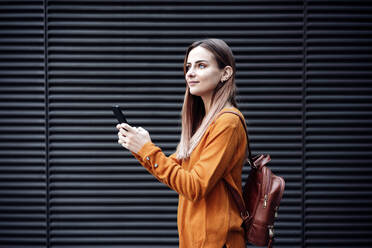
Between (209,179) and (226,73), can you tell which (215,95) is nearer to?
(226,73)

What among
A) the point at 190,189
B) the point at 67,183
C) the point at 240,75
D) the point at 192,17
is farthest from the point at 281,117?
the point at 67,183

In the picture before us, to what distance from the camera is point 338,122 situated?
3.31 metres

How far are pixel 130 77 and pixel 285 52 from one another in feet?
6.39

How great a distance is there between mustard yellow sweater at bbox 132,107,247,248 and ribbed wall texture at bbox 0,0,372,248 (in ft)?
5.53

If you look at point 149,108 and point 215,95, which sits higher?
point 215,95

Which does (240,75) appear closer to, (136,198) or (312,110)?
(312,110)

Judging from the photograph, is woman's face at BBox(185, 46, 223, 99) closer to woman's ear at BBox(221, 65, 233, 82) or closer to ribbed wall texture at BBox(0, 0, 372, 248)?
woman's ear at BBox(221, 65, 233, 82)

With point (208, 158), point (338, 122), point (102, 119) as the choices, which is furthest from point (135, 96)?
point (338, 122)

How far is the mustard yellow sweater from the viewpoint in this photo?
4.93ft

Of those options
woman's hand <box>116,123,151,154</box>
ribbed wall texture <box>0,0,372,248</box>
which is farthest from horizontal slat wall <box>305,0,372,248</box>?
woman's hand <box>116,123,151,154</box>

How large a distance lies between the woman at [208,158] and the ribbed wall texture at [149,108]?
1622 millimetres

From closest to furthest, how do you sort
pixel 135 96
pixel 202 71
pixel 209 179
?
1. pixel 209 179
2. pixel 202 71
3. pixel 135 96

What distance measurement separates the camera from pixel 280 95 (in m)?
3.33

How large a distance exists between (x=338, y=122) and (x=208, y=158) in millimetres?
2526
